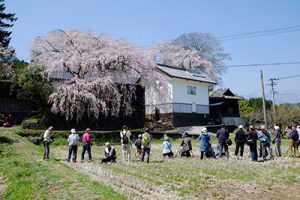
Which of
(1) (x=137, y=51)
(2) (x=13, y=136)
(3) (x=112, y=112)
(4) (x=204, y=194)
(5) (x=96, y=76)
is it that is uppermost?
(1) (x=137, y=51)

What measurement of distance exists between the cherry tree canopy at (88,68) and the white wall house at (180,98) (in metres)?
5.73

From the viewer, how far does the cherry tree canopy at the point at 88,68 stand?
2716 centimetres

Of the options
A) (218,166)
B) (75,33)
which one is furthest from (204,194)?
(75,33)

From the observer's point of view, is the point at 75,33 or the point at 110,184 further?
the point at 75,33

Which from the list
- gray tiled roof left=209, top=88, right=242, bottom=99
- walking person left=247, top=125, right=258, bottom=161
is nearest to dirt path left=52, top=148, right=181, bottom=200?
walking person left=247, top=125, right=258, bottom=161

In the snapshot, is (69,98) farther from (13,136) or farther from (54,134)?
(13,136)

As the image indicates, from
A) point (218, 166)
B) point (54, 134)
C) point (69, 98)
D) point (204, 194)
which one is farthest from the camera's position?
point (69, 98)

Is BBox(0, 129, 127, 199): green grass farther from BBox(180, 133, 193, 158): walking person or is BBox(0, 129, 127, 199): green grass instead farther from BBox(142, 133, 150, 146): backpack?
BBox(180, 133, 193, 158): walking person

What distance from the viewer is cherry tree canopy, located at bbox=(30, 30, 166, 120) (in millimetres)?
27156

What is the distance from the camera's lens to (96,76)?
1147 inches

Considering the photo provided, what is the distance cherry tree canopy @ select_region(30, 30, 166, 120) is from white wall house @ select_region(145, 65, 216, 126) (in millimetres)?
5730

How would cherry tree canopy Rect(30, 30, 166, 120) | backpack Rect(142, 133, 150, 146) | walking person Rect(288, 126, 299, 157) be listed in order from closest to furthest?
backpack Rect(142, 133, 150, 146) → walking person Rect(288, 126, 299, 157) → cherry tree canopy Rect(30, 30, 166, 120)

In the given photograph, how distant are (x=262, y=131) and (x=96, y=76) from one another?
1643 centimetres

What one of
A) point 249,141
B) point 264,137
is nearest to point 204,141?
point 249,141
